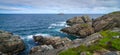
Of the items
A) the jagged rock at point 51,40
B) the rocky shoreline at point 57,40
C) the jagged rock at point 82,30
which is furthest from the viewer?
the jagged rock at point 82,30

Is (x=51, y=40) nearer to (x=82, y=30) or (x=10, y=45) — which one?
(x=10, y=45)

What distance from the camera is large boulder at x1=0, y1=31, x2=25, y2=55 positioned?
3862 cm

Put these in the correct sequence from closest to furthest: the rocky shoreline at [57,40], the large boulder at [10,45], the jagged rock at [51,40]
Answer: the rocky shoreline at [57,40] → the large boulder at [10,45] → the jagged rock at [51,40]

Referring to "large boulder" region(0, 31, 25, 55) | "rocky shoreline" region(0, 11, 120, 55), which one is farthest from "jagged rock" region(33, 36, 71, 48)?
"large boulder" region(0, 31, 25, 55)

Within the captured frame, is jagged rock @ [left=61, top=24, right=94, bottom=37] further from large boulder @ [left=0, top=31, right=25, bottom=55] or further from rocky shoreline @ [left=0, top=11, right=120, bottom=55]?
large boulder @ [left=0, top=31, right=25, bottom=55]

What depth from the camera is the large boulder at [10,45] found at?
127 ft

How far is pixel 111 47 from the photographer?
17781mm

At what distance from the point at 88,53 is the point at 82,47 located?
2.52 meters

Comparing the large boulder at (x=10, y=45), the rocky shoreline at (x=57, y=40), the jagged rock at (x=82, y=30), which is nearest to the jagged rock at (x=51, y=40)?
the rocky shoreline at (x=57, y=40)

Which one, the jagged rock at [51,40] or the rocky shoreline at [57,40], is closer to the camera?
the rocky shoreline at [57,40]

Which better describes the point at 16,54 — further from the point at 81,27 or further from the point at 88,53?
the point at 81,27

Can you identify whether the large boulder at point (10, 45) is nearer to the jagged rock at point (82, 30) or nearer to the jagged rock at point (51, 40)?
the jagged rock at point (51, 40)

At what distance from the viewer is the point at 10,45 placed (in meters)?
39.2

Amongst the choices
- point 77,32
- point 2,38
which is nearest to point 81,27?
point 77,32
